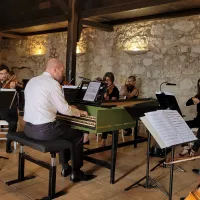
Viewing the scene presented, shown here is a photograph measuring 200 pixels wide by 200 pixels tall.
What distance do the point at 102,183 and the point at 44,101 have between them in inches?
43.2

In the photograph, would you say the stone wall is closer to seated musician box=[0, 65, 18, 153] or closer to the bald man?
seated musician box=[0, 65, 18, 153]

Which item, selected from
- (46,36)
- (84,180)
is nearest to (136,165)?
(84,180)

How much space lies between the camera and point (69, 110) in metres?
2.66

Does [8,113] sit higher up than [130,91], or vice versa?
[130,91]

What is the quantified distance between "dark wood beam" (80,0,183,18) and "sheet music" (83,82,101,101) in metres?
2.53

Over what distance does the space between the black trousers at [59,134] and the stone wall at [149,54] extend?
3450mm

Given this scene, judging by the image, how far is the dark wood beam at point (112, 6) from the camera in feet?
16.8

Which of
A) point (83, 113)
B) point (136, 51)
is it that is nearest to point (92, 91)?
point (83, 113)

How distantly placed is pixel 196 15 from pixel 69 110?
13.1ft

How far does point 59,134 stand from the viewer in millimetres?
2684

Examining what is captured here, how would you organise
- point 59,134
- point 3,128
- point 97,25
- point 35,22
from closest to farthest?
1. point 59,134
2. point 3,128
3. point 97,25
4. point 35,22

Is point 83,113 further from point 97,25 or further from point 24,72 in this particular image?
point 24,72

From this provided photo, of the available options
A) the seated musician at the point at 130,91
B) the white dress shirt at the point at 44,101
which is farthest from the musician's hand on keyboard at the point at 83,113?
the seated musician at the point at 130,91

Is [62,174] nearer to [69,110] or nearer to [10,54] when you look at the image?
[69,110]
